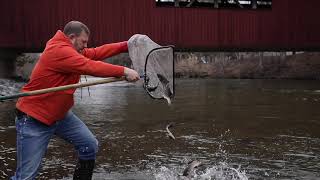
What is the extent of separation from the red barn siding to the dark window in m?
0.52

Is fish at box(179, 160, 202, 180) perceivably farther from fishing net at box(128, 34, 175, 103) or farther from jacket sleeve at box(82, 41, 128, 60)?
jacket sleeve at box(82, 41, 128, 60)

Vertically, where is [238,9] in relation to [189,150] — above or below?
above

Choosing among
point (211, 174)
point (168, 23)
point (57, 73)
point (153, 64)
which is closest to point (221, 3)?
point (168, 23)

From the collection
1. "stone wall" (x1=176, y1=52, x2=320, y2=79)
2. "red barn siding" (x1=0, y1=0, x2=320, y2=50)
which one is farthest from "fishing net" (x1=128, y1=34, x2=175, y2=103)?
"stone wall" (x1=176, y1=52, x2=320, y2=79)

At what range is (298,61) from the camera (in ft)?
152

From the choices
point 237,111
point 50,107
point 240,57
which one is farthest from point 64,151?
point 240,57

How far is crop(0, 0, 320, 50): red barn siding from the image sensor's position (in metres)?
24.6

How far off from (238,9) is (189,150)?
67.3 feet

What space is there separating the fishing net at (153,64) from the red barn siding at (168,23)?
64.9 feet

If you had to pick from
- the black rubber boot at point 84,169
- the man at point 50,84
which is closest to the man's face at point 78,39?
the man at point 50,84

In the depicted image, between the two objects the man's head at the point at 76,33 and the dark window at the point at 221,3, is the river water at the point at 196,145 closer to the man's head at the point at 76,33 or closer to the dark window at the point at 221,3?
the man's head at the point at 76,33

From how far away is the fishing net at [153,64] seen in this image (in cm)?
559

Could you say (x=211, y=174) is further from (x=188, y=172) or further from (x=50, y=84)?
(x=50, y=84)

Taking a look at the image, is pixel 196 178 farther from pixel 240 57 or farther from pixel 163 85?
pixel 240 57
